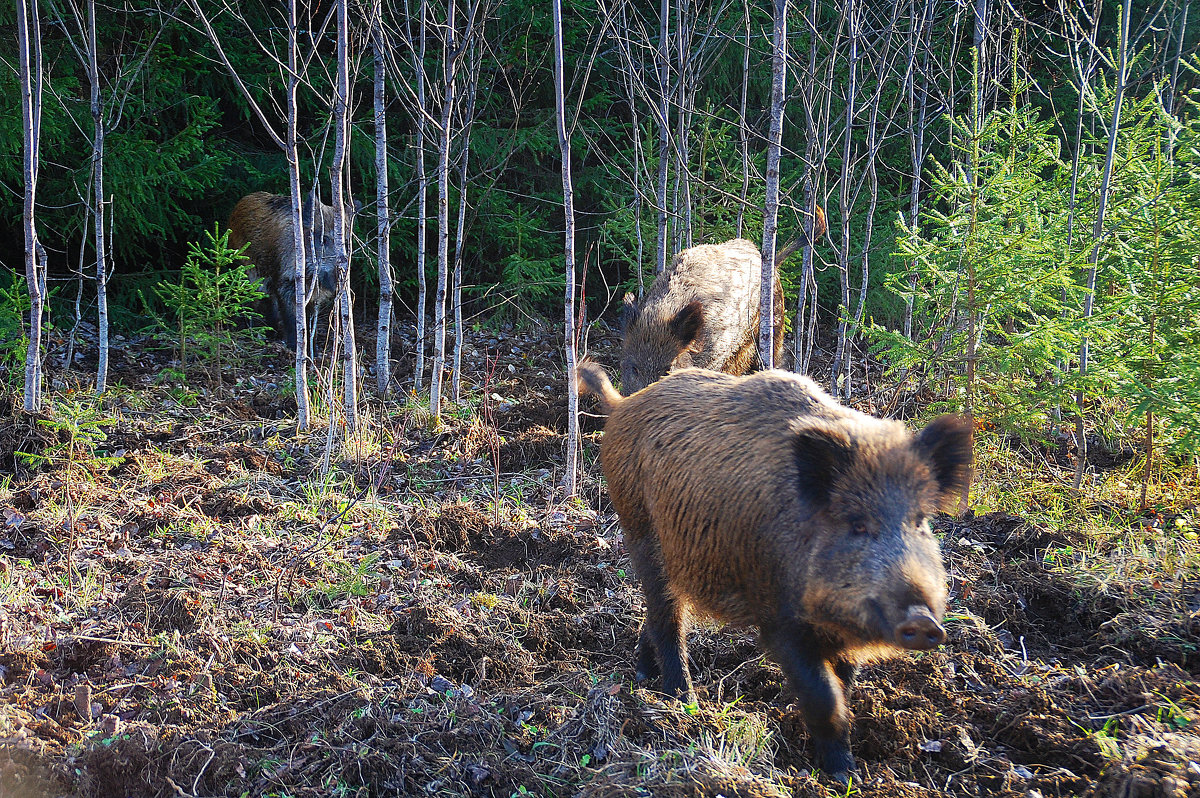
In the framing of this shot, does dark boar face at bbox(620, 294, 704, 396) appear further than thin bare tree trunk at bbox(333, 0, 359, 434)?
Yes

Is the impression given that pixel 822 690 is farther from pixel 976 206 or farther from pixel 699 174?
pixel 699 174

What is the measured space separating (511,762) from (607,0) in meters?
8.90

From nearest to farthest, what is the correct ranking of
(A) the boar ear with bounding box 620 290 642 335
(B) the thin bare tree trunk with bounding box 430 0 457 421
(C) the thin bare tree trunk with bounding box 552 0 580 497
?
(C) the thin bare tree trunk with bounding box 552 0 580 497
(B) the thin bare tree trunk with bounding box 430 0 457 421
(A) the boar ear with bounding box 620 290 642 335

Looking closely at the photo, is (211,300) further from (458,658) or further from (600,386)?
(458,658)

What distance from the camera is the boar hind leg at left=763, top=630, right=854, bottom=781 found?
8.60 feet

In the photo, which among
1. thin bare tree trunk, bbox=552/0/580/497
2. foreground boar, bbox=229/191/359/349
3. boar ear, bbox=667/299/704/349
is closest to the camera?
thin bare tree trunk, bbox=552/0/580/497

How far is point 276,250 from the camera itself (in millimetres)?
9398

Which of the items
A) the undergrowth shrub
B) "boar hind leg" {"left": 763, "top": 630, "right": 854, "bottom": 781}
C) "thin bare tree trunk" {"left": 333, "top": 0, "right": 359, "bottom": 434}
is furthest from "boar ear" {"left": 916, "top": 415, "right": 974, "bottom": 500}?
the undergrowth shrub

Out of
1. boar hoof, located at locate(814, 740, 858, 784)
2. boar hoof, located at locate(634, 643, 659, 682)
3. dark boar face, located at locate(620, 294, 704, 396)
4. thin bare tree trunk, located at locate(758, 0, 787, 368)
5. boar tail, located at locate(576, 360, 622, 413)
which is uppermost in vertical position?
thin bare tree trunk, located at locate(758, 0, 787, 368)

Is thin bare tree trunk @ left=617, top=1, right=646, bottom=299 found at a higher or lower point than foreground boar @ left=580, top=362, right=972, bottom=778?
higher

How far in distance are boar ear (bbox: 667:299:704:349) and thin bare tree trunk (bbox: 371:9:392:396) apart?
235cm

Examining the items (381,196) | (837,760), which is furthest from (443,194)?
(837,760)

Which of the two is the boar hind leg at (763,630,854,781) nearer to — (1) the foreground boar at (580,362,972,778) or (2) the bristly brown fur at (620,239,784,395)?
(1) the foreground boar at (580,362,972,778)

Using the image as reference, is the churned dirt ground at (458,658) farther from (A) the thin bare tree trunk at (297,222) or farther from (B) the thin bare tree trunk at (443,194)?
(B) the thin bare tree trunk at (443,194)
